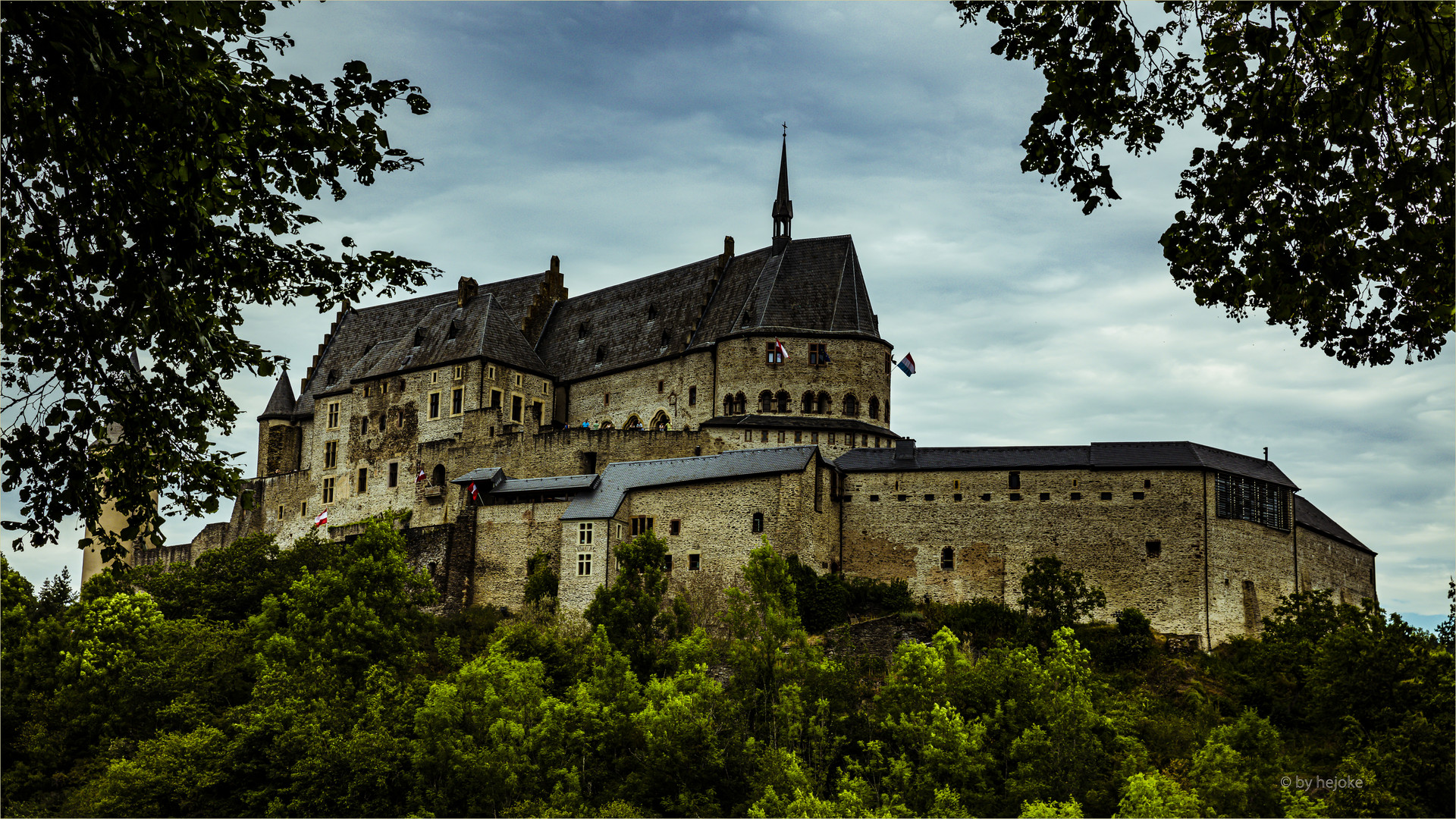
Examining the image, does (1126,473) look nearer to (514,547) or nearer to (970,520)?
(970,520)

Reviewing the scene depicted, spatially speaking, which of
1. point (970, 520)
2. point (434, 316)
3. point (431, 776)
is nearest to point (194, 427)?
point (431, 776)

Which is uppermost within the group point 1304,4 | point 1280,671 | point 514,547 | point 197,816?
point 1304,4

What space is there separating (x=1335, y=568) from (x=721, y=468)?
25.3 metres

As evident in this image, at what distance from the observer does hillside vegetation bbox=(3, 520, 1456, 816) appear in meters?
35.7

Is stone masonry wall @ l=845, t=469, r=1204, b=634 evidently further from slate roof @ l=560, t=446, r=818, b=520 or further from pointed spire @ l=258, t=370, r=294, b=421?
pointed spire @ l=258, t=370, r=294, b=421

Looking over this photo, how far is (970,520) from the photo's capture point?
4991 centimetres

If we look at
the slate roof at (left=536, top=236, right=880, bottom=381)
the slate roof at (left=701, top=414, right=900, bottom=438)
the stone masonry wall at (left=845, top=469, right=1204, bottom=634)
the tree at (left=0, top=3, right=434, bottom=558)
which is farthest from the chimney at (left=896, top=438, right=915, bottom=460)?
the tree at (left=0, top=3, right=434, bottom=558)

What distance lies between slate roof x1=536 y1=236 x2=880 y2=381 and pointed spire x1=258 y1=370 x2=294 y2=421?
1557 cm

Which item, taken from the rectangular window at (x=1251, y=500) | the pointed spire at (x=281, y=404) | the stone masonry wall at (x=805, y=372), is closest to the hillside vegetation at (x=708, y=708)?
the rectangular window at (x=1251, y=500)

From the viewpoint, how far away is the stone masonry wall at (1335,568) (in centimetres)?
5109

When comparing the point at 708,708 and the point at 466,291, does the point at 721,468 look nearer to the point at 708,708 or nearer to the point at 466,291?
the point at 708,708

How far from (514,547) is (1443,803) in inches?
1370

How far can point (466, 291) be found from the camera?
73875 mm

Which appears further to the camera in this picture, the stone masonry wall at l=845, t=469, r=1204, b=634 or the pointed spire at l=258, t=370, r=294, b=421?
the pointed spire at l=258, t=370, r=294, b=421
